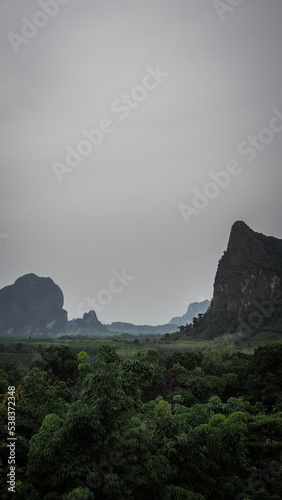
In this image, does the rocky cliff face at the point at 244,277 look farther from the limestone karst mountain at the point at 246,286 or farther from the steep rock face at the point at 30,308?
the steep rock face at the point at 30,308

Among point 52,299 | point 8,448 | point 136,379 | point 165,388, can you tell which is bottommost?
point 165,388

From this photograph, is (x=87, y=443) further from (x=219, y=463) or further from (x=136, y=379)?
(x=219, y=463)

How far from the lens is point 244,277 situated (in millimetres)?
76188

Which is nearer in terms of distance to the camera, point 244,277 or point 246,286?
point 246,286

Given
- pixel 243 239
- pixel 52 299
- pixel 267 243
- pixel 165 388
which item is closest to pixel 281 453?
pixel 165 388

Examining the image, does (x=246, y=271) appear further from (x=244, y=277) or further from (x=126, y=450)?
(x=126, y=450)

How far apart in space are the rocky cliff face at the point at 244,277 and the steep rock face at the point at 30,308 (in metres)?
118

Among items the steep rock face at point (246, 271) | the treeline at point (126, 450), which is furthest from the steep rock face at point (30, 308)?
the treeline at point (126, 450)

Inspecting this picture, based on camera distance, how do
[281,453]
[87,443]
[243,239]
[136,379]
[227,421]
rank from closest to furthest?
[87,443] < [136,379] < [227,421] < [281,453] < [243,239]

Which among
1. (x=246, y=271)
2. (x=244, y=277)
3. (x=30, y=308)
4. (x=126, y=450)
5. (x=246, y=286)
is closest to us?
(x=126, y=450)

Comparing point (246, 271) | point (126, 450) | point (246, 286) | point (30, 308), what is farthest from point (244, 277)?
point (30, 308)

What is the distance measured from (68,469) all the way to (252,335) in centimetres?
6039

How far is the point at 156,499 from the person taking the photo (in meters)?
6.27

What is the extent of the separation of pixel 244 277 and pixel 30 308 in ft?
445
